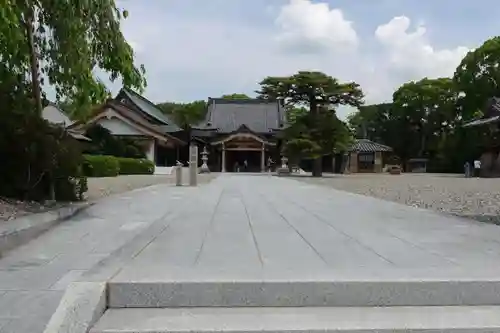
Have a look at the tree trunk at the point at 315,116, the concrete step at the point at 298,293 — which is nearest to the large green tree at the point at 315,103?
the tree trunk at the point at 315,116

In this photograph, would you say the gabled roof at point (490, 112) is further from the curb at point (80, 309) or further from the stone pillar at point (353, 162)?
the curb at point (80, 309)

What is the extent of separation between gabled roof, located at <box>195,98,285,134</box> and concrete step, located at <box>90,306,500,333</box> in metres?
39.9

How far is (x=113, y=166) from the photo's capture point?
28.6 metres

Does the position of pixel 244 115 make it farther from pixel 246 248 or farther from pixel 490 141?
pixel 246 248

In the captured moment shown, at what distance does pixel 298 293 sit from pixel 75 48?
23.4 ft

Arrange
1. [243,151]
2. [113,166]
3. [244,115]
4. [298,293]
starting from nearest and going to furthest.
Result: [298,293] → [113,166] → [243,151] → [244,115]

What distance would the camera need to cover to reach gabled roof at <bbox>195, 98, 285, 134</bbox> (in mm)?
44812

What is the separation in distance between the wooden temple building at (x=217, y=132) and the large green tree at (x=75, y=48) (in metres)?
28.4

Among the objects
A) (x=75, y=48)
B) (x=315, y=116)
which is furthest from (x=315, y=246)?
(x=315, y=116)

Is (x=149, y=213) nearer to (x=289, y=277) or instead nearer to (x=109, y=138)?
(x=289, y=277)

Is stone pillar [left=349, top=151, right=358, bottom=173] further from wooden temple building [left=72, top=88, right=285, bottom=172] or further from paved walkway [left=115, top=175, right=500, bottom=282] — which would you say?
paved walkway [left=115, top=175, right=500, bottom=282]

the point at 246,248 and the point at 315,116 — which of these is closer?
the point at 246,248

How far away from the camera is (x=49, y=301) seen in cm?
421

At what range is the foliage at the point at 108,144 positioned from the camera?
33.9 meters
